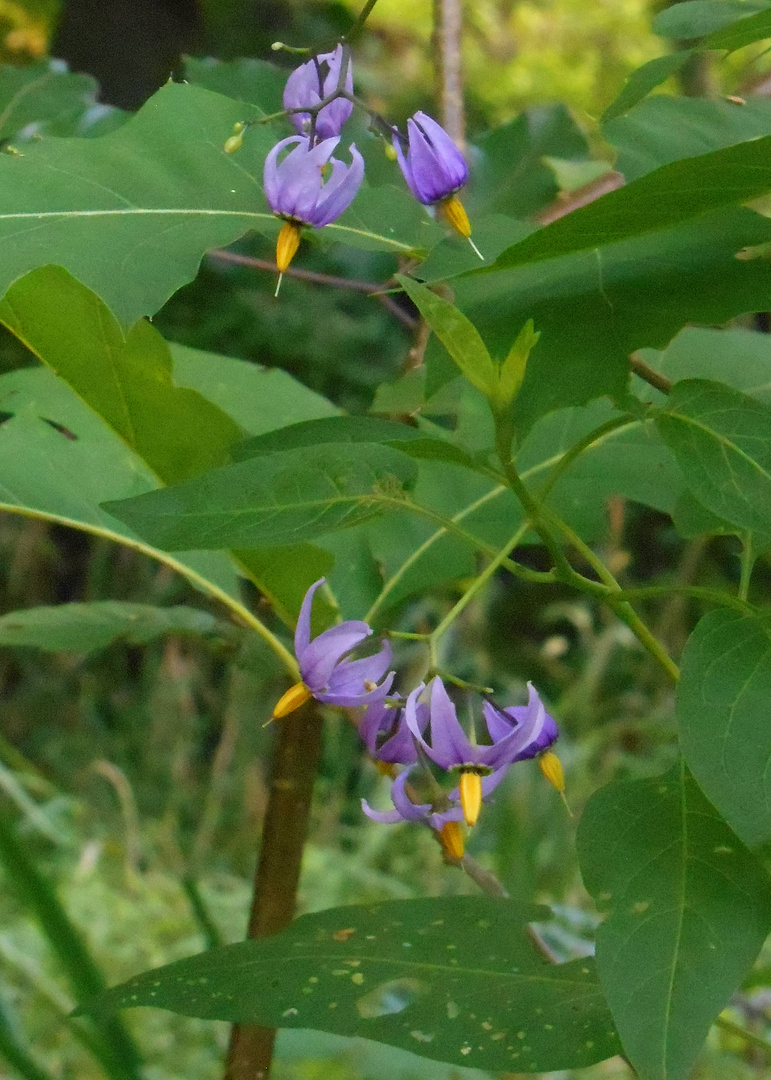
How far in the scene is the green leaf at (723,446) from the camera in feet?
1.15

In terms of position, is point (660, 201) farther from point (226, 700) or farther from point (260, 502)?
point (226, 700)

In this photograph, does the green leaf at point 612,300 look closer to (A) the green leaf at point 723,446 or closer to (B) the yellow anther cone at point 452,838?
(A) the green leaf at point 723,446

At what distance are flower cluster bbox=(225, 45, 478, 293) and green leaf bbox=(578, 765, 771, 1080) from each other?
8.2 inches

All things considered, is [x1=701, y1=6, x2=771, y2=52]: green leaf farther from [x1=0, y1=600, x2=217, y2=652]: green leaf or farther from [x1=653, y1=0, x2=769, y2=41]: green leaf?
[x1=0, y1=600, x2=217, y2=652]: green leaf

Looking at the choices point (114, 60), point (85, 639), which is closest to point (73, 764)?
point (114, 60)

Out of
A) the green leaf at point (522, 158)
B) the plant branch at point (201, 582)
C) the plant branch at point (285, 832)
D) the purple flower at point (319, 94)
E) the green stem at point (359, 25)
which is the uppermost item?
the green stem at point (359, 25)

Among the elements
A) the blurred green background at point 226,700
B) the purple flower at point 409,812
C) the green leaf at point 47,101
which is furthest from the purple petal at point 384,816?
the blurred green background at point 226,700

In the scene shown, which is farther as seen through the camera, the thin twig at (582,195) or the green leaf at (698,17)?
the thin twig at (582,195)

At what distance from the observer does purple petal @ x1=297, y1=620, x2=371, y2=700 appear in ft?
1.32

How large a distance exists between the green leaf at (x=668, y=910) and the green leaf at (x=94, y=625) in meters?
0.29

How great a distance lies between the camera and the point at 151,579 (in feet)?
8.44

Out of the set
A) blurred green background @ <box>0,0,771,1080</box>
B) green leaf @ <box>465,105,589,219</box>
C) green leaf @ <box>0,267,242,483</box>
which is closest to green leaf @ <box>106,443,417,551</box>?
green leaf @ <box>0,267,242,483</box>

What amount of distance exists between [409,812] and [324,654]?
0.23ft

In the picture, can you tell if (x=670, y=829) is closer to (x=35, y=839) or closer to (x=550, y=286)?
(x=550, y=286)
